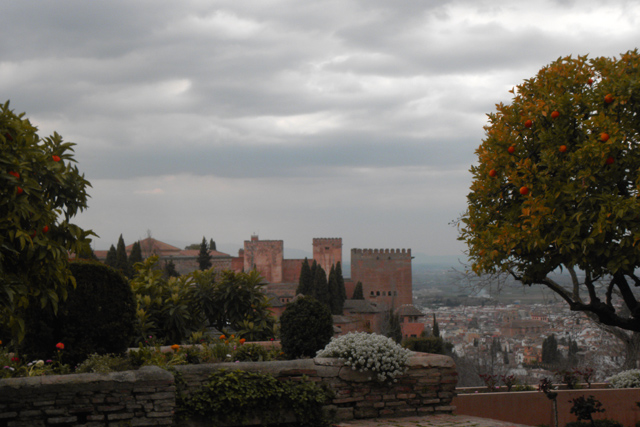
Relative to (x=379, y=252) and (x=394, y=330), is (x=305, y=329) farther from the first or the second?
(x=379, y=252)

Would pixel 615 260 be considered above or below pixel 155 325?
above

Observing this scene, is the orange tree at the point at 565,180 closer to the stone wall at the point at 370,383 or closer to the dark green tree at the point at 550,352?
the stone wall at the point at 370,383

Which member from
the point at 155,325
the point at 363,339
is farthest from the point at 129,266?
the point at 363,339

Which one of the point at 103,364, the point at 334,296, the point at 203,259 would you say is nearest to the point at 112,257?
the point at 203,259

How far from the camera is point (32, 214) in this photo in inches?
232

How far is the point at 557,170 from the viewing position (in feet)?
24.9

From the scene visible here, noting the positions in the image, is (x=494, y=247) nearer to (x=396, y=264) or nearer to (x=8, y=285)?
(x=8, y=285)

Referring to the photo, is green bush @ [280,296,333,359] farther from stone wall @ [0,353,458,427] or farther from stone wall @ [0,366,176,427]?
stone wall @ [0,366,176,427]

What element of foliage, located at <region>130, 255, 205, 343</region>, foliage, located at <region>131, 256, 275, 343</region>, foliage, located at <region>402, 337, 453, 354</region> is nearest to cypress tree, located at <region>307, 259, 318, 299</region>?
foliage, located at <region>402, 337, 453, 354</region>

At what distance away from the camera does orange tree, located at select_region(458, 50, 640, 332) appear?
279 inches

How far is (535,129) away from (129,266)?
4305 centimetres

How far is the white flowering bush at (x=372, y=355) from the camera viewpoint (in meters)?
7.77

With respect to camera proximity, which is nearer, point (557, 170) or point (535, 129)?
point (557, 170)

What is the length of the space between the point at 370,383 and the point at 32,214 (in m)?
4.68
